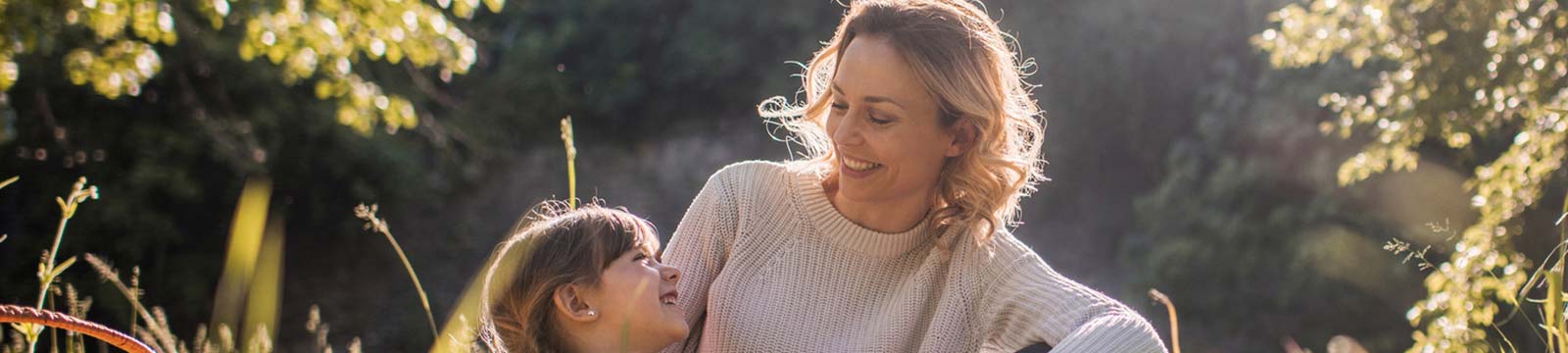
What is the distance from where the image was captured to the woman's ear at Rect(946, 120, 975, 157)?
8.36 feet

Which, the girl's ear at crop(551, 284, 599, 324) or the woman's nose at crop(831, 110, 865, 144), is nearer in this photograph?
the girl's ear at crop(551, 284, 599, 324)

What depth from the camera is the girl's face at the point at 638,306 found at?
7.42 feet

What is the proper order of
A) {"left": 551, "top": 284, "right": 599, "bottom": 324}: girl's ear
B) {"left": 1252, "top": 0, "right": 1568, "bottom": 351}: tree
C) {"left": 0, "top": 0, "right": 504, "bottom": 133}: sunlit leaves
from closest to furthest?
{"left": 551, "top": 284, "right": 599, "bottom": 324}: girl's ear < {"left": 1252, "top": 0, "right": 1568, "bottom": 351}: tree < {"left": 0, "top": 0, "right": 504, "bottom": 133}: sunlit leaves

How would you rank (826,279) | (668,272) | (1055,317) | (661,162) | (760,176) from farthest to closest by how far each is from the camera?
(661,162) → (760,176) → (826,279) → (668,272) → (1055,317)

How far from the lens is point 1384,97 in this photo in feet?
21.6

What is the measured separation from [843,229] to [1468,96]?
440 cm

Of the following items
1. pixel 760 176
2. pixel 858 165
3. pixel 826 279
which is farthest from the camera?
pixel 760 176

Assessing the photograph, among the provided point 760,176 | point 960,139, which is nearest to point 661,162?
point 760,176

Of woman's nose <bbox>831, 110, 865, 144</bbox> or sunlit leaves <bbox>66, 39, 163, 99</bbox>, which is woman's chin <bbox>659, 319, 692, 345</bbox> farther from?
sunlit leaves <bbox>66, 39, 163, 99</bbox>

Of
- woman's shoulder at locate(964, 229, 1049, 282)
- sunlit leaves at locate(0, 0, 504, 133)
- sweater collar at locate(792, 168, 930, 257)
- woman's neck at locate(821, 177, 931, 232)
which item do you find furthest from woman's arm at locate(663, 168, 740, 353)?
sunlit leaves at locate(0, 0, 504, 133)

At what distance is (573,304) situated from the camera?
2.29m

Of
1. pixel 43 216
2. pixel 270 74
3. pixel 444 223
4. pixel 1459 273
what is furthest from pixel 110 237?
pixel 1459 273

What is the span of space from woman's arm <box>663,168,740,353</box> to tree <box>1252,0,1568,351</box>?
1.67 meters

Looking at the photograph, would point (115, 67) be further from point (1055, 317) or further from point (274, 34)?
point (1055, 317)
